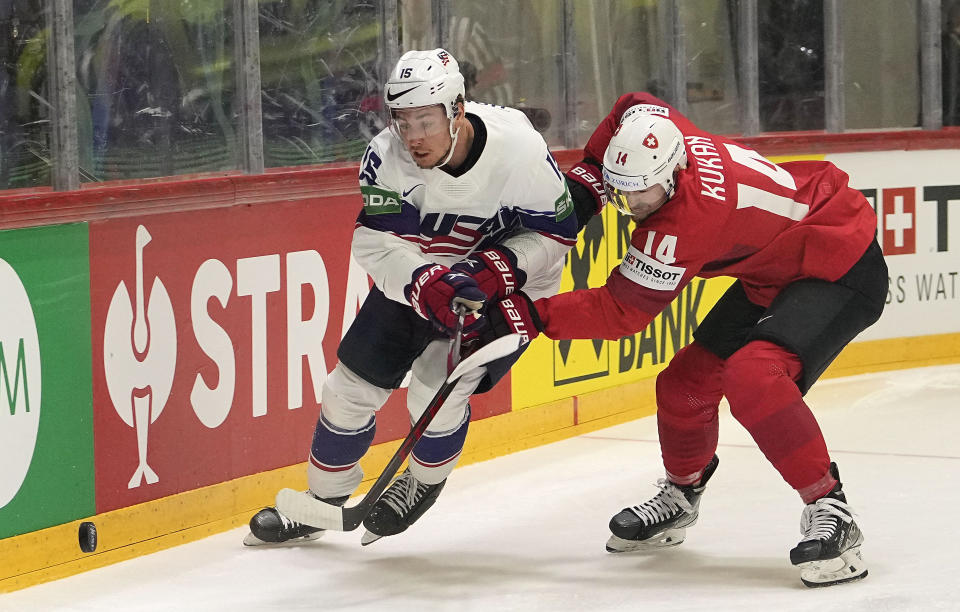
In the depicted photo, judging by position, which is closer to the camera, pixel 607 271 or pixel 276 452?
pixel 276 452

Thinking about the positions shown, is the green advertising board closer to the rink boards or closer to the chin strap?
the rink boards

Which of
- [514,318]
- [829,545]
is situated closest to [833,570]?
[829,545]

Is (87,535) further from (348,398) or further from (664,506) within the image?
(664,506)

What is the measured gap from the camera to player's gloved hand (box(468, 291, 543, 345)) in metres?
3.32

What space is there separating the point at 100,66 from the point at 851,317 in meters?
1.98

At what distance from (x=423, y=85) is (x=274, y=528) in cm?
125

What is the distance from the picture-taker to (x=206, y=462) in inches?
157

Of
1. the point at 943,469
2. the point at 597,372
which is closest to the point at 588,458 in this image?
the point at 597,372

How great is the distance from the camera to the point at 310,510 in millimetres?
3553

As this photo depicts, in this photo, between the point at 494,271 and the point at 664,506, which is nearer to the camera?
the point at 494,271

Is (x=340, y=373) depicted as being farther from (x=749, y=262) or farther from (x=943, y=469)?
(x=943, y=469)

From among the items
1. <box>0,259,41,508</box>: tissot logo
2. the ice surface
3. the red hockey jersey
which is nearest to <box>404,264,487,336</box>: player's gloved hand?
the red hockey jersey

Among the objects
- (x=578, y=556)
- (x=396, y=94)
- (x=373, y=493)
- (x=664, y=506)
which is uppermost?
(x=396, y=94)

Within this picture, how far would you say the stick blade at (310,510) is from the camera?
3.53 m
